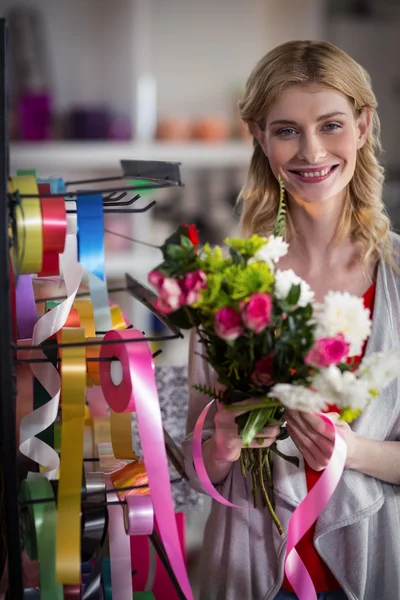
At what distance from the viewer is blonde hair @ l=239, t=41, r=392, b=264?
1182mm

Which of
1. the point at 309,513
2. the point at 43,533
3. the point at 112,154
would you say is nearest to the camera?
the point at 43,533

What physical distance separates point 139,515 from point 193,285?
33 cm

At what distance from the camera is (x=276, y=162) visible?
122 centimetres

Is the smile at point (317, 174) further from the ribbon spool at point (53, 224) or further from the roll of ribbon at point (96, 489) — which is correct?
the roll of ribbon at point (96, 489)

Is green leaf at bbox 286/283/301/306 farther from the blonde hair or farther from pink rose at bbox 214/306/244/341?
the blonde hair

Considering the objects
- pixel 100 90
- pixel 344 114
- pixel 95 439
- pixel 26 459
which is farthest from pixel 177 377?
pixel 100 90

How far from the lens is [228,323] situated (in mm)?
845

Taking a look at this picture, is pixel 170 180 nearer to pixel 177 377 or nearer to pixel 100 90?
pixel 177 377

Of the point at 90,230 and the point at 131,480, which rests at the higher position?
the point at 90,230

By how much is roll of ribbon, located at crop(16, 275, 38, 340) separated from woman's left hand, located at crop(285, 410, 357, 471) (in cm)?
39

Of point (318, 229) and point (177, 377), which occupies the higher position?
point (318, 229)

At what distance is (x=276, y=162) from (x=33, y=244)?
0.47 m

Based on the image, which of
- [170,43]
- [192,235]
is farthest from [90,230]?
[170,43]

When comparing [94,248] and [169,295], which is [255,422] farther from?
[94,248]
